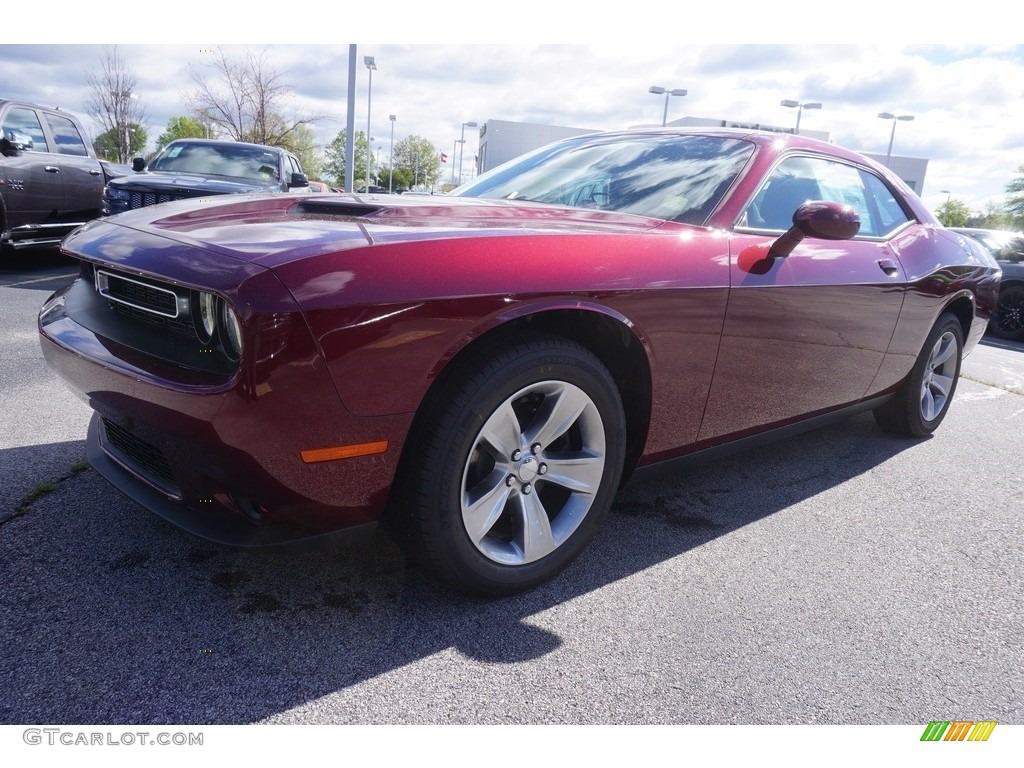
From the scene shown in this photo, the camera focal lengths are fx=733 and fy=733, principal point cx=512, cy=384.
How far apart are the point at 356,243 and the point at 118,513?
1.36 metres

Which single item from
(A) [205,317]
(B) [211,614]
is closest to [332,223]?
(A) [205,317]

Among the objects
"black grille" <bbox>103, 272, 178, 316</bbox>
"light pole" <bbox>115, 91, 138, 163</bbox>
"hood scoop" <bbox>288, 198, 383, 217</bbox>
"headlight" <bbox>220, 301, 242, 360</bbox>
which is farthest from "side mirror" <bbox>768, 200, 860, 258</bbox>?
"light pole" <bbox>115, 91, 138, 163</bbox>

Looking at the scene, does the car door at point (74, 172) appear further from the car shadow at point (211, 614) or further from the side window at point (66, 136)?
the car shadow at point (211, 614)

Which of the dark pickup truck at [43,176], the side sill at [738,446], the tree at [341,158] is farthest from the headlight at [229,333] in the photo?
the tree at [341,158]

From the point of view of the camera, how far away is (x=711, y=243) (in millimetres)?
2432

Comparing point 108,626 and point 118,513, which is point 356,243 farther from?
point 118,513

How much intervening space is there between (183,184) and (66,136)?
247 centimetres

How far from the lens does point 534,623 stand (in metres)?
2.04

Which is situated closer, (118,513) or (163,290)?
(163,290)

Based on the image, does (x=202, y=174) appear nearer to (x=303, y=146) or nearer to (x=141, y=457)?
(x=141, y=457)

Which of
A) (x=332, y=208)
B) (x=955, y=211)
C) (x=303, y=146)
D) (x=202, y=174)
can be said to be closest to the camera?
(x=332, y=208)

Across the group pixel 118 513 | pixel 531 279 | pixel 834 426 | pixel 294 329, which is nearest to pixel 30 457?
pixel 118 513

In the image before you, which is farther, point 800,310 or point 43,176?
Answer: point 43,176

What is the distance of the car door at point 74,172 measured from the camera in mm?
8094
